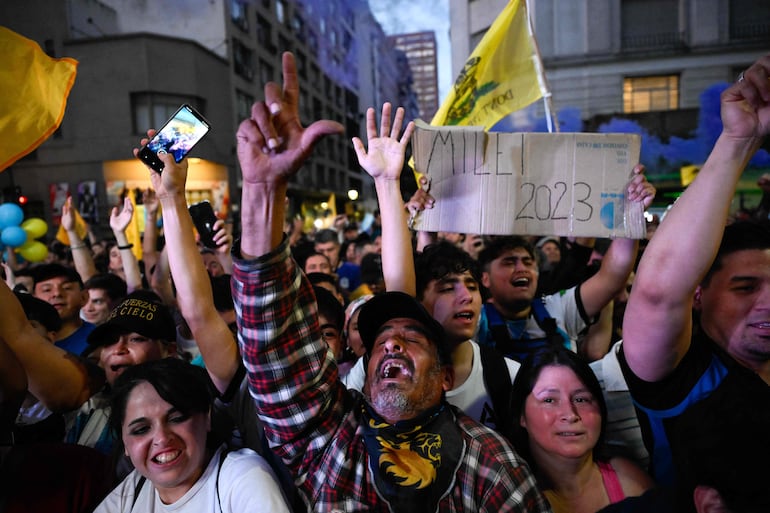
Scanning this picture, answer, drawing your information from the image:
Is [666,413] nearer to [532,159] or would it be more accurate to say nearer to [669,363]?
[669,363]

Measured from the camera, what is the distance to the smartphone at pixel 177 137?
2.50 m

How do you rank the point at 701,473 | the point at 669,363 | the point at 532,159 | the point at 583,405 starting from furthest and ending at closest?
the point at 532,159 < the point at 583,405 < the point at 669,363 < the point at 701,473

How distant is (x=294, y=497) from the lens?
211 centimetres

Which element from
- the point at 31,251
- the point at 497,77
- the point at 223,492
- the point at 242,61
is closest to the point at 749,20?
the point at 497,77

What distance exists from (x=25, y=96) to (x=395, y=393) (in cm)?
216

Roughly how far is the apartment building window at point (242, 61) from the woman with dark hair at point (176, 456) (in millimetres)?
27073

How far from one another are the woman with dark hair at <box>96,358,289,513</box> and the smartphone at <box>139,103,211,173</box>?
1030 mm

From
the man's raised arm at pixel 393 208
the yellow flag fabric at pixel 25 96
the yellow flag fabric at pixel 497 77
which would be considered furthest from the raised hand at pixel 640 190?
the yellow flag fabric at pixel 25 96

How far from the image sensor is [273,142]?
1647 mm

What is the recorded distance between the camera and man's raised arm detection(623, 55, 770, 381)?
1.50 m

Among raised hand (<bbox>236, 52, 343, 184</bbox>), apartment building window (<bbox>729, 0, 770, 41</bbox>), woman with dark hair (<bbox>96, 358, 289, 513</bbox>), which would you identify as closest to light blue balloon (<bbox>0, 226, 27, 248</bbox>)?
woman with dark hair (<bbox>96, 358, 289, 513</bbox>)

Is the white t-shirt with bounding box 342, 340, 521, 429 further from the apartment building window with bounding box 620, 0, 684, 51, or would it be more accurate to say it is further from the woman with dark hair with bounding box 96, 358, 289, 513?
the apartment building window with bounding box 620, 0, 684, 51

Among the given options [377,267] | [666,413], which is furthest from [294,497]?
[377,267]

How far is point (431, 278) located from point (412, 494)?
1.34m
